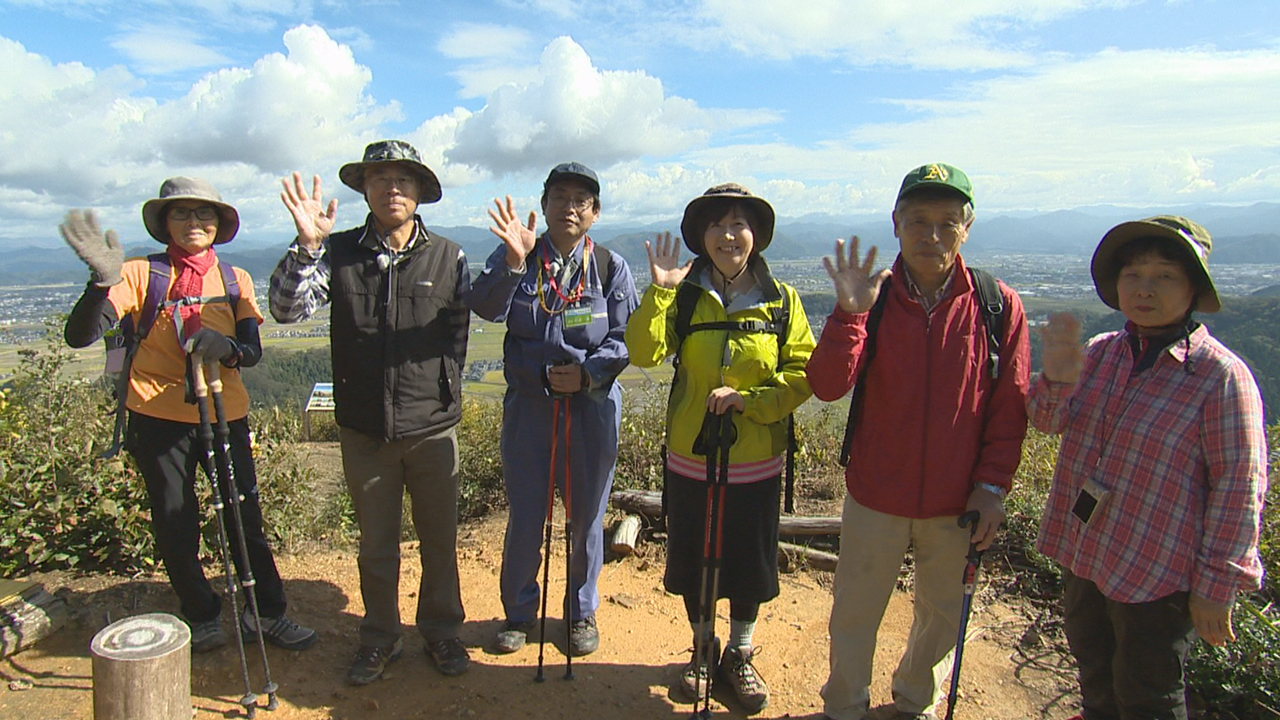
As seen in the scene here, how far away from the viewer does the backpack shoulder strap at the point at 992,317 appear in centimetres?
294

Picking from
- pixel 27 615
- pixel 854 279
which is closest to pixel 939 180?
pixel 854 279

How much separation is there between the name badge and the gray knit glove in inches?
83.1

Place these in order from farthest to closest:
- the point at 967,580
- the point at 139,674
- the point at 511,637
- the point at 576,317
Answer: the point at 511,637
the point at 576,317
the point at 967,580
the point at 139,674

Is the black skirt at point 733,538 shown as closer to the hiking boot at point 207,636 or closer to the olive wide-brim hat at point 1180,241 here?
the olive wide-brim hat at point 1180,241

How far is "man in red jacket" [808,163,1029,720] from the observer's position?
9.57 feet

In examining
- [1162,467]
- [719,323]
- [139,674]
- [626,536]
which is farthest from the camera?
[626,536]

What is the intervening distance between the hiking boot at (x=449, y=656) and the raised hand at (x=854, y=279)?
286 cm

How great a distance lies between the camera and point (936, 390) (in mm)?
2971

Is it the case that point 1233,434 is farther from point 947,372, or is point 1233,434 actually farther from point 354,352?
point 354,352

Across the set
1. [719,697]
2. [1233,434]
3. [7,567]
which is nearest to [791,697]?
[719,697]

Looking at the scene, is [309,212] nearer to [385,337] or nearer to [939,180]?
[385,337]

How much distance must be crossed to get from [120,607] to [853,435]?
4.45 meters

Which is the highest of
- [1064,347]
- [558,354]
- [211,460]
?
[1064,347]

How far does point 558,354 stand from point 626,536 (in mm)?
2371
